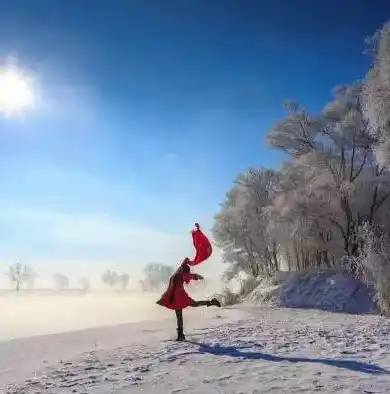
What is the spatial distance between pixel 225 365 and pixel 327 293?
21.0 metres

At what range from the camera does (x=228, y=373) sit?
7234mm

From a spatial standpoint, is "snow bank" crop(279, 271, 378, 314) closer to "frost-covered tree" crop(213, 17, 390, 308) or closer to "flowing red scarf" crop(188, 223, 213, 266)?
"frost-covered tree" crop(213, 17, 390, 308)

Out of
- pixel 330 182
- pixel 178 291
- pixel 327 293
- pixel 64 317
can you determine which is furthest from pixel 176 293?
pixel 64 317

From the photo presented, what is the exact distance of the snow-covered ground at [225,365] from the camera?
6.45 m

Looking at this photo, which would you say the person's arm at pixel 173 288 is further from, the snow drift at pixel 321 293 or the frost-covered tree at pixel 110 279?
the frost-covered tree at pixel 110 279

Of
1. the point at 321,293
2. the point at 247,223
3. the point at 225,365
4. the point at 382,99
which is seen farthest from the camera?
the point at 247,223

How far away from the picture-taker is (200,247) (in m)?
11.4

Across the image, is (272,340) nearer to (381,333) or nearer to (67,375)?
(381,333)

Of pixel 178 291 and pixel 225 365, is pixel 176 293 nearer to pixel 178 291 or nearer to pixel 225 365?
pixel 178 291

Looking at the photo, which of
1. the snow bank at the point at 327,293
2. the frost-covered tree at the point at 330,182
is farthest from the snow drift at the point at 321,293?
the frost-covered tree at the point at 330,182

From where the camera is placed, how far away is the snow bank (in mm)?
25278

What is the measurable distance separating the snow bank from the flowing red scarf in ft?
51.8

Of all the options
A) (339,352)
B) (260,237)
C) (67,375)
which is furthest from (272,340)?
(260,237)

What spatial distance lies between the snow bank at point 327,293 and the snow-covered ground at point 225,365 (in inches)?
560
